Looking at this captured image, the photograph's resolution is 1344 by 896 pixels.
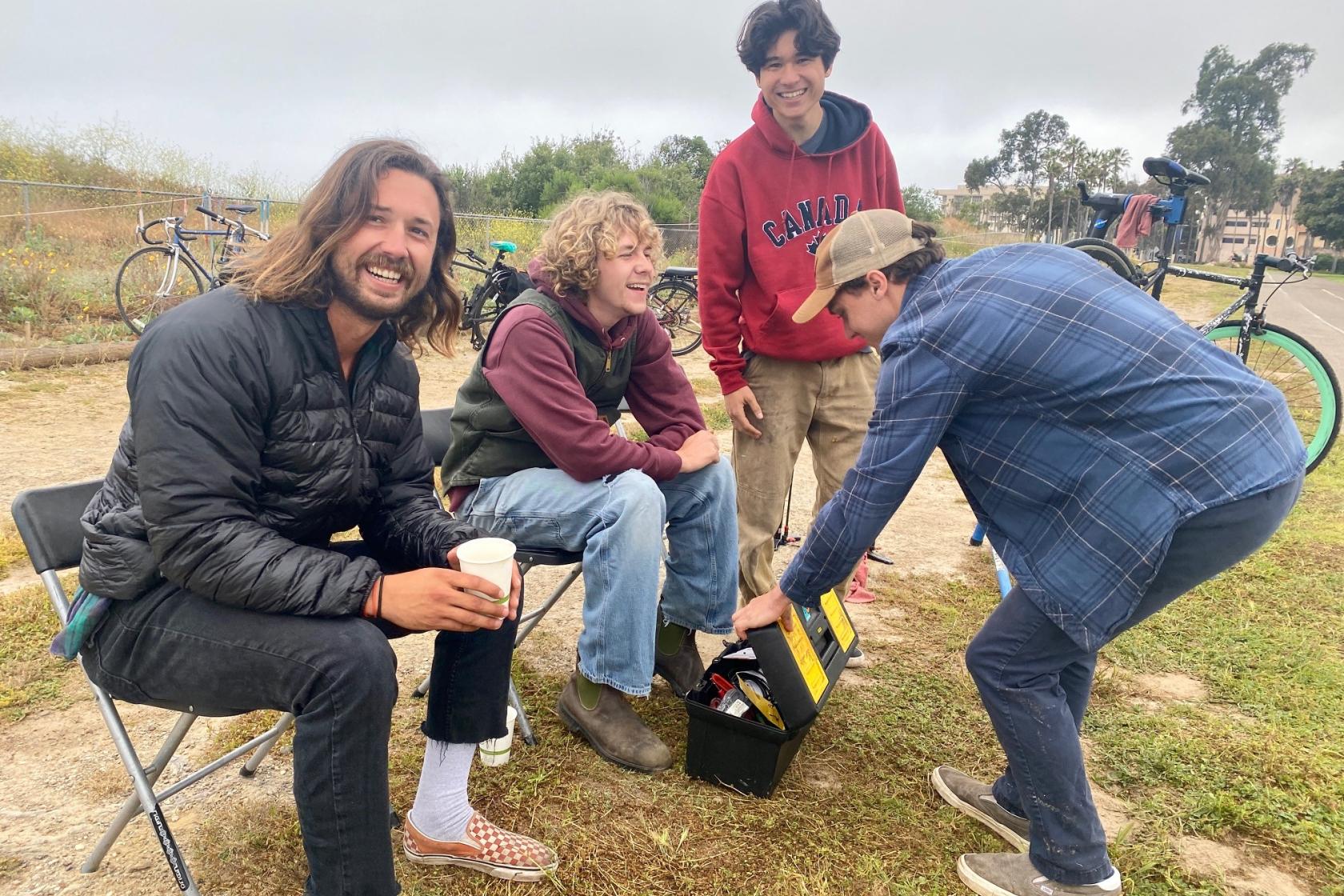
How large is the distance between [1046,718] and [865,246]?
111 centimetres

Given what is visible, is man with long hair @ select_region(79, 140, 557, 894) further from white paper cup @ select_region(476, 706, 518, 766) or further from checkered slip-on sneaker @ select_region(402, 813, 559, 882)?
white paper cup @ select_region(476, 706, 518, 766)

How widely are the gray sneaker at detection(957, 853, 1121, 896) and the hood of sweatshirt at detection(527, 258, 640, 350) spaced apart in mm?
1707

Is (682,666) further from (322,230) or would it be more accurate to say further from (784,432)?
(322,230)

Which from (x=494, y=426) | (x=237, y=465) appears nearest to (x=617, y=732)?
(x=494, y=426)

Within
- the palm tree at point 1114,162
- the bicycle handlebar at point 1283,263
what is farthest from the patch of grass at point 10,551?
the palm tree at point 1114,162

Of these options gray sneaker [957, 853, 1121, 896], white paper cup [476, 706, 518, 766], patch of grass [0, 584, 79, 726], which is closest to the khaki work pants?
white paper cup [476, 706, 518, 766]

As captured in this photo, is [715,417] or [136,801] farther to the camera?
[715,417]

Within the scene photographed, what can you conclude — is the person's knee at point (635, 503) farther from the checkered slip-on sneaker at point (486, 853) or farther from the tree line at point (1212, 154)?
the tree line at point (1212, 154)

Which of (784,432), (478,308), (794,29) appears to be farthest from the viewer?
(478,308)

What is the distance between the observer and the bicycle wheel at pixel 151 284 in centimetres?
821

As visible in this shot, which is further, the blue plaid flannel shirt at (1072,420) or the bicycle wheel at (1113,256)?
the bicycle wheel at (1113,256)

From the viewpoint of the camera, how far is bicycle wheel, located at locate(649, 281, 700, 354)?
10531mm

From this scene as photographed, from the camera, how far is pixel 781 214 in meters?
2.75

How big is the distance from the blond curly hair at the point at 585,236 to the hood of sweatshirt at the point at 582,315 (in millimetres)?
18
